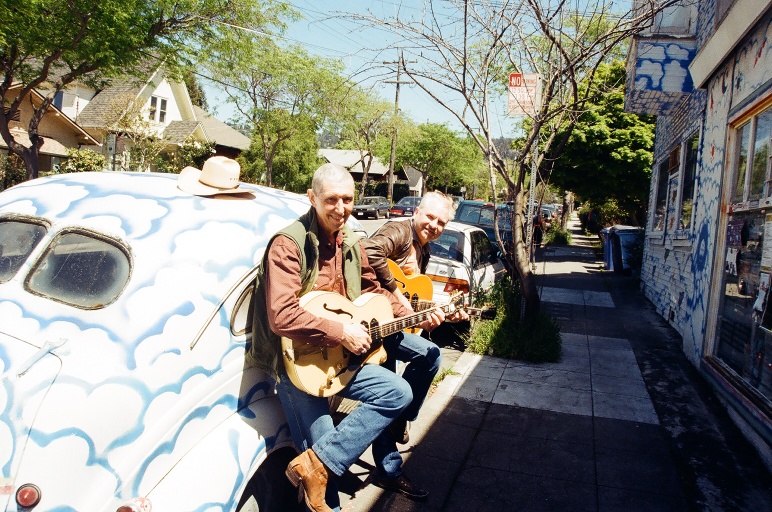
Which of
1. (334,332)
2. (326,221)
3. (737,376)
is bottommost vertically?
(737,376)

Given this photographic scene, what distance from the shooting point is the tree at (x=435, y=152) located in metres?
52.7

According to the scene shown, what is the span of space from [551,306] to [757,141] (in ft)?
17.8

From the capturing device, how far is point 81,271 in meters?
2.53

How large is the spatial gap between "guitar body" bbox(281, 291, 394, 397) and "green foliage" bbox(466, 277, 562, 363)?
3.61m

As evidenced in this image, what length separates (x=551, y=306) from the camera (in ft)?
32.8

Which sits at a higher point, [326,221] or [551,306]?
[326,221]

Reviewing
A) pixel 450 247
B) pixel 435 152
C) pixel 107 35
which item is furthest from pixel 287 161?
pixel 450 247

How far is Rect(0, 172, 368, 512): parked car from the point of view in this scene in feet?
6.83

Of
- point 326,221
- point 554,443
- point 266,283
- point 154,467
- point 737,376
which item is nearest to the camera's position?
point 154,467

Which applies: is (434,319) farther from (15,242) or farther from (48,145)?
(48,145)

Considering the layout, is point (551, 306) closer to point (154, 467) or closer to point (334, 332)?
point (334, 332)

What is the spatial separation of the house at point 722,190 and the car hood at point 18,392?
4.36 metres

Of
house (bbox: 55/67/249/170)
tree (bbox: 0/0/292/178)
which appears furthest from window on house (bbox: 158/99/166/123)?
tree (bbox: 0/0/292/178)

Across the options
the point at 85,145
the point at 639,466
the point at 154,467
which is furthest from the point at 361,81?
the point at 85,145
